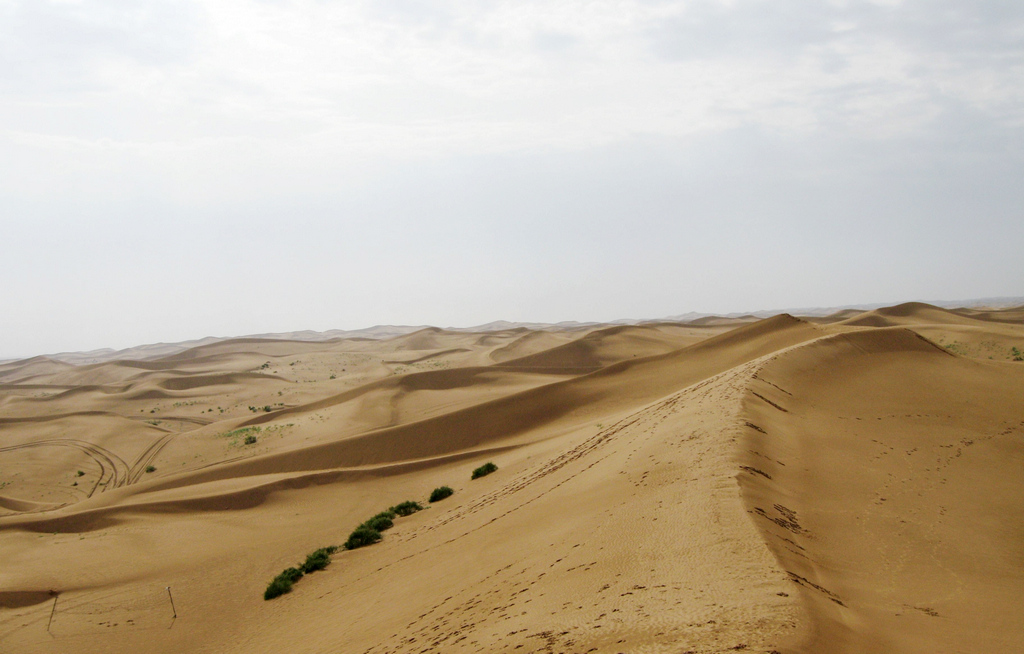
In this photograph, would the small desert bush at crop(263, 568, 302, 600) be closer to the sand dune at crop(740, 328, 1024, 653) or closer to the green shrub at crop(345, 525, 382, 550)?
the green shrub at crop(345, 525, 382, 550)

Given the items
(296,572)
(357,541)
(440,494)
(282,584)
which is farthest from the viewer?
(440,494)

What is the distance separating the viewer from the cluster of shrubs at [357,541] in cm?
1147

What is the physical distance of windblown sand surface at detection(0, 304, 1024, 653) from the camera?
5.75 metres

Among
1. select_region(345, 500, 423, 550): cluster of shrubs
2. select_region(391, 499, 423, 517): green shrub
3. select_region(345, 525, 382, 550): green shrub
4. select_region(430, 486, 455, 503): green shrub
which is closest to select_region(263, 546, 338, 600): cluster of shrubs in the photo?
select_region(345, 525, 382, 550): green shrub

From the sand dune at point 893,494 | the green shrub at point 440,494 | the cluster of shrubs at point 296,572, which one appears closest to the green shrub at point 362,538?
the cluster of shrubs at point 296,572

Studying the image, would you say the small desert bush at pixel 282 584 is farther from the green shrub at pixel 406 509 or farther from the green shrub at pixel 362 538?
the green shrub at pixel 406 509

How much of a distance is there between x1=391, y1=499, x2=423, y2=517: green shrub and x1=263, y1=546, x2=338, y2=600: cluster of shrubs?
2.15 metres

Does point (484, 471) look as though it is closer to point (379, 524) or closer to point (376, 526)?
point (379, 524)

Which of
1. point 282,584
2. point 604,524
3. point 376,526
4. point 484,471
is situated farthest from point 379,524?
point 604,524

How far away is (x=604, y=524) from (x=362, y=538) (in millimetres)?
7069

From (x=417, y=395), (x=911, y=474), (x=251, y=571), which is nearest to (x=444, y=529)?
(x=251, y=571)

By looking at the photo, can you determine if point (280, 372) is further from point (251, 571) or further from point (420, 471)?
point (251, 571)

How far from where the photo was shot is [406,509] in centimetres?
1542

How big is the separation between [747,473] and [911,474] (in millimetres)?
3770
